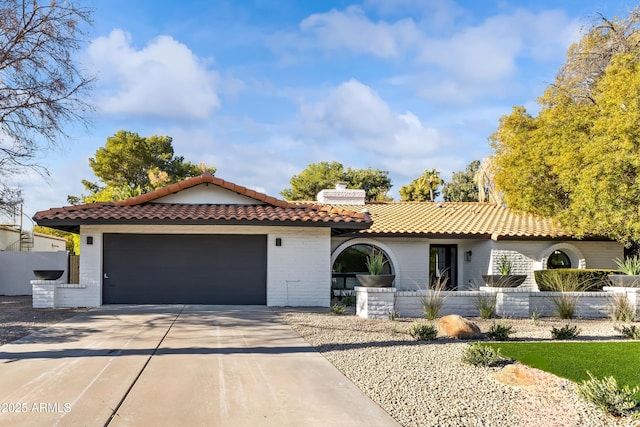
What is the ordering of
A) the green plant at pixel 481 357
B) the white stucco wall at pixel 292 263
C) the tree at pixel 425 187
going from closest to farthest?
the green plant at pixel 481 357 < the white stucco wall at pixel 292 263 < the tree at pixel 425 187

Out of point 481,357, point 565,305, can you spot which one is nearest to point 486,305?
point 565,305

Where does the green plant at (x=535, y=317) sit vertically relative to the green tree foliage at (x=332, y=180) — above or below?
below

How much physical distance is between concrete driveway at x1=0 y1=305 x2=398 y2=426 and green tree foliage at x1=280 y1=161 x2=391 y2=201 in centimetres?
4073

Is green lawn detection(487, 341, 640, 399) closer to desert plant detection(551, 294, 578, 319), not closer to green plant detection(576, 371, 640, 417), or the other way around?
green plant detection(576, 371, 640, 417)

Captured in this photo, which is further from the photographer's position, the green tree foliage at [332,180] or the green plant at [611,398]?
the green tree foliage at [332,180]

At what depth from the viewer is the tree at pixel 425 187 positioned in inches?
1933

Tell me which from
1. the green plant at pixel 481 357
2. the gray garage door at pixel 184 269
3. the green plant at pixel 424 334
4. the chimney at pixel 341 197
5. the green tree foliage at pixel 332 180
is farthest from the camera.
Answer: the green tree foliage at pixel 332 180

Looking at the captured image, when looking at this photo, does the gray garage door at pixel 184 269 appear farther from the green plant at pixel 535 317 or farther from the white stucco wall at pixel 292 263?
the green plant at pixel 535 317

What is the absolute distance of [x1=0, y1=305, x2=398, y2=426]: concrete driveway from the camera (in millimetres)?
5820

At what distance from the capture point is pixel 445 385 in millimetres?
7398

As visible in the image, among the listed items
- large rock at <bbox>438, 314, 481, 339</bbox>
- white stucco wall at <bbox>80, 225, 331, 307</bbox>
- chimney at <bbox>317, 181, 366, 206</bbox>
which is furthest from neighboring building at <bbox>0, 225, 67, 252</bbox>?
large rock at <bbox>438, 314, 481, 339</bbox>

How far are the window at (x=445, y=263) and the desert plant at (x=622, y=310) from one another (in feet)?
34.0

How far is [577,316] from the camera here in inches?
620

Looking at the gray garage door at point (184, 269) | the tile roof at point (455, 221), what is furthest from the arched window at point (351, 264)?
the gray garage door at point (184, 269)
